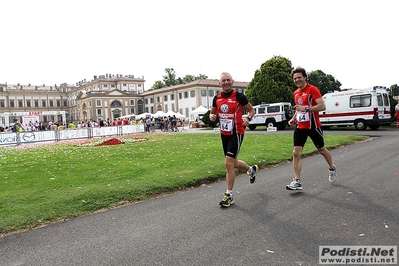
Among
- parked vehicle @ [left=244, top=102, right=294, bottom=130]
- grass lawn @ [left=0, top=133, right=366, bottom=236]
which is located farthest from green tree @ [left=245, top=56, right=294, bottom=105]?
grass lawn @ [left=0, top=133, right=366, bottom=236]

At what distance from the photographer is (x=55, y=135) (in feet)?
77.1

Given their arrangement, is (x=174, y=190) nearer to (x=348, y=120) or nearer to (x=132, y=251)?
(x=132, y=251)

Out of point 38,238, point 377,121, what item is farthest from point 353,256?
point 377,121

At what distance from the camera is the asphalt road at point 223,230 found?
3.18 metres

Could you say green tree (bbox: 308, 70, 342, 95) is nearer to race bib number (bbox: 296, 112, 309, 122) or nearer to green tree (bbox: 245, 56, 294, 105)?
green tree (bbox: 245, 56, 294, 105)

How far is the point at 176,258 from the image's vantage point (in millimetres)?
3119

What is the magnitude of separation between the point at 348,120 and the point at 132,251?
875 inches

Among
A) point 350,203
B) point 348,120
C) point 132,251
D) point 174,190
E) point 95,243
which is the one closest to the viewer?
point 132,251

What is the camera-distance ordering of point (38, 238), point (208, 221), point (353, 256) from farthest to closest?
point (208, 221) < point (38, 238) < point (353, 256)

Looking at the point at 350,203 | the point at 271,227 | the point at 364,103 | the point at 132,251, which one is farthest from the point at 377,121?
the point at 132,251

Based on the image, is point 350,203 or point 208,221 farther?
point 350,203

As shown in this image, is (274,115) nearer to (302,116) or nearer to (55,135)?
(55,135)

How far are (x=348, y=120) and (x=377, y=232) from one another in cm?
2075

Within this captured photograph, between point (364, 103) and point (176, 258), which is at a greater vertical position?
point (364, 103)
